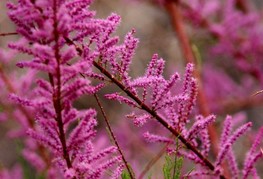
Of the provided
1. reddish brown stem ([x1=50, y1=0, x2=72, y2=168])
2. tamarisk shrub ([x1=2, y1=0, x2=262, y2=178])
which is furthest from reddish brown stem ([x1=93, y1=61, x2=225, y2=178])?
reddish brown stem ([x1=50, y1=0, x2=72, y2=168])

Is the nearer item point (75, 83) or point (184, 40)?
point (75, 83)

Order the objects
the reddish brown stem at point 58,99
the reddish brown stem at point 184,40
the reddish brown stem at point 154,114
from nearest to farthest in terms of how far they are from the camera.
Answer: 1. the reddish brown stem at point 58,99
2. the reddish brown stem at point 154,114
3. the reddish brown stem at point 184,40

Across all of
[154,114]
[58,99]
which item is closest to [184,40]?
[154,114]

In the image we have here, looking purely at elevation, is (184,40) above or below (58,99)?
above

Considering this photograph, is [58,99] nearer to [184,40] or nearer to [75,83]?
[75,83]

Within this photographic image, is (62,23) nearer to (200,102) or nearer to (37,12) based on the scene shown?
(37,12)

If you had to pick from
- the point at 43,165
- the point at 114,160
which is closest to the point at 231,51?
the point at 43,165

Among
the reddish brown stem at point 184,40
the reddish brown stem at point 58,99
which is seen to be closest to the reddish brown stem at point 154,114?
the reddish brown stem at point 58,99

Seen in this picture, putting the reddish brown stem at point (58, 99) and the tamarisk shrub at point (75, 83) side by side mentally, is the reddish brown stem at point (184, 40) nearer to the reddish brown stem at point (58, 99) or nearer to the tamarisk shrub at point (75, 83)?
the tamarisk shrub at point (75, 83)

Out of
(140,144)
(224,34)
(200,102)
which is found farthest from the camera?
(140,144)

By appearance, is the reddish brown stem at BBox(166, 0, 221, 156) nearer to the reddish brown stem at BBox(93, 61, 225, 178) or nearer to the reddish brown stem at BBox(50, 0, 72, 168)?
the reddish brown stem at BBox(93, 61, 225, 178)

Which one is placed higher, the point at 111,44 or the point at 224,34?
the point at 224,34
